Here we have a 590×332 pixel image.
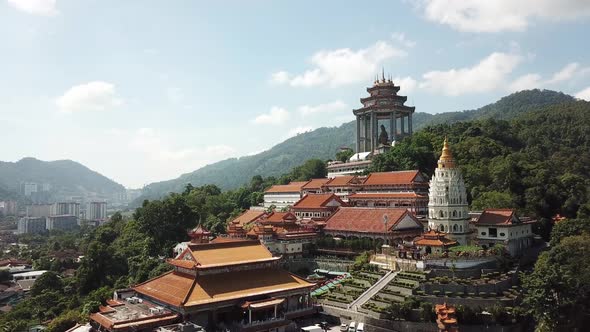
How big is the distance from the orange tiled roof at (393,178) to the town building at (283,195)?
12288 mm

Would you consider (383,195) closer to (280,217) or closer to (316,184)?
(280,217)

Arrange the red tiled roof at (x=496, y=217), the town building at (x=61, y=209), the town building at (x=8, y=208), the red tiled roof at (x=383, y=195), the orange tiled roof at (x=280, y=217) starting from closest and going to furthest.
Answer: the red tiled roof at (x=496, y=217) → the red tiled roof at (x=383, y=195) → the orange tiled roof at (x=280, y=217) → the town building at (x=61, y=209) → the town building at (x=8, y=208)

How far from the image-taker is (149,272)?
1682 inches

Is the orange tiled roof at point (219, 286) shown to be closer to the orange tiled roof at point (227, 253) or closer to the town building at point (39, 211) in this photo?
the orange tiled roof at point (227, 253)

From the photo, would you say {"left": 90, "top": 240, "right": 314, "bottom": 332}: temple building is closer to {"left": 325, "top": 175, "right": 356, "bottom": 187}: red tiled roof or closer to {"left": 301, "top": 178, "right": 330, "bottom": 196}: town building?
{"left": 325, "top": 175, "right": 356, "bottom": 187}: red tiled roof

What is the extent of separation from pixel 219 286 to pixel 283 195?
36.3 m

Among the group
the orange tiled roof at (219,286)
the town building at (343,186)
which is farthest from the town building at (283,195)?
the orange tiled roof at (219,286)

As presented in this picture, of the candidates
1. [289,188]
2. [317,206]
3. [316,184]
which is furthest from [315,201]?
[289,188]

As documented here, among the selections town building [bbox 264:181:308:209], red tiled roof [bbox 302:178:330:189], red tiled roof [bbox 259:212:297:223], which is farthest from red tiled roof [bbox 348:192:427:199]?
town building [bbox 264:181:308:209]

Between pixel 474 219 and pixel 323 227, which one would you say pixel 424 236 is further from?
pixel 323 227

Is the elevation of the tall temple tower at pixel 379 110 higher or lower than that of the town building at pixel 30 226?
higher

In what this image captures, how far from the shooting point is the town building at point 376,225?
37688 millimetres

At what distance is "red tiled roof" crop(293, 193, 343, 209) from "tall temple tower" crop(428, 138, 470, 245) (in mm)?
11806

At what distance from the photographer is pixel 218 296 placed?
24656mm
